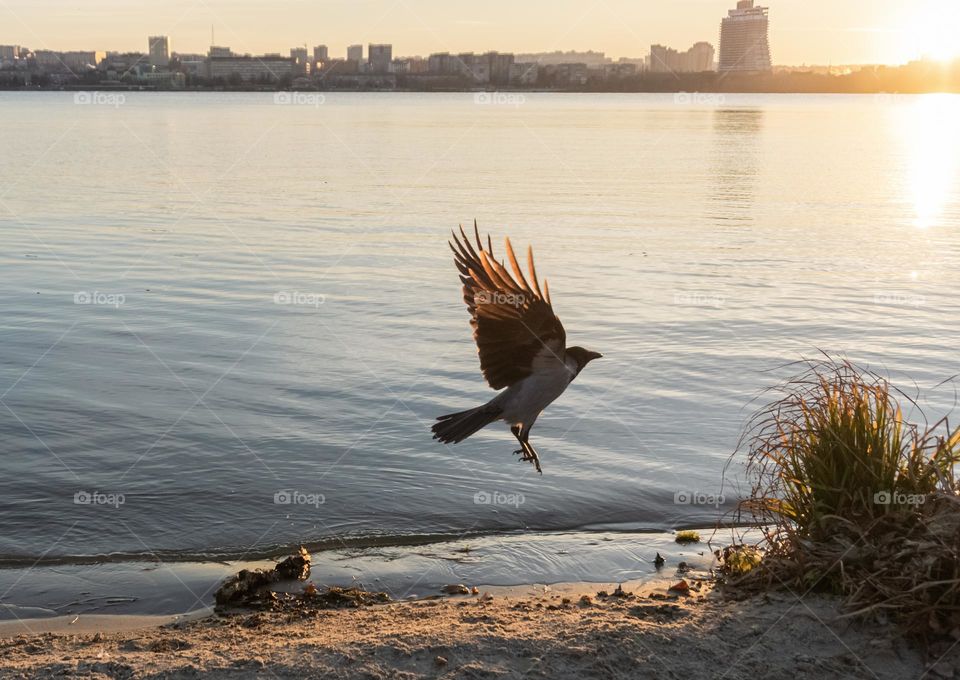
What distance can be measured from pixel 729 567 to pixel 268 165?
36.5 m

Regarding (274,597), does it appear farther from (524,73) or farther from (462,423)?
(524,73)

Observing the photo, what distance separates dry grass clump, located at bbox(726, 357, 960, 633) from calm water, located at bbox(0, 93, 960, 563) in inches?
94.7

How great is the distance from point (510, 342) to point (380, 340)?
767cm

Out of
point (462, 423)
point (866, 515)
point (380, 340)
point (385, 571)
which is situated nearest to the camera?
point (866, 515)

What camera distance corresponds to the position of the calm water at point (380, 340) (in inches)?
360

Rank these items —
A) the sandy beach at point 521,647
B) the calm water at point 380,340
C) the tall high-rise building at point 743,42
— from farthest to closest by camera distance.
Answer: the tall high-rise building at point 743,42, the calm water at point 380,340, the sandy beach at point 521,647

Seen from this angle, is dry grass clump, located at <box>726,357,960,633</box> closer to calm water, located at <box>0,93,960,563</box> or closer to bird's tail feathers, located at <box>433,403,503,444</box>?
bird's tail feathers, located at <box>433,403,503,444</box>

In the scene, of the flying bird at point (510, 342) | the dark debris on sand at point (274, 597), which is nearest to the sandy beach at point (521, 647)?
the dark debris on sand at point (274, 597)

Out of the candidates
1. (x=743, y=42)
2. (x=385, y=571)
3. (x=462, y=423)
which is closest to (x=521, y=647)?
(x=462, y=423)

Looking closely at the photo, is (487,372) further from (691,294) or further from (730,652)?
(691,294)

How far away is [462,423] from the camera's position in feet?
22.9

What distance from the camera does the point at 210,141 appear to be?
5544cm

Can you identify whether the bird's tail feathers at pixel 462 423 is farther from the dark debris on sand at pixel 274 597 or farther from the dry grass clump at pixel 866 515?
the dry grass clump at pixel 866 515

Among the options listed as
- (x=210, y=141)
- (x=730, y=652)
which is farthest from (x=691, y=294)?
(x=210, y=141)
